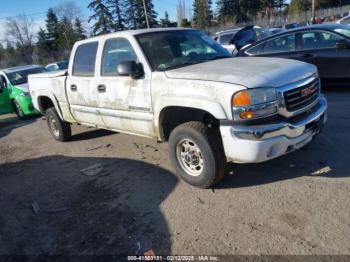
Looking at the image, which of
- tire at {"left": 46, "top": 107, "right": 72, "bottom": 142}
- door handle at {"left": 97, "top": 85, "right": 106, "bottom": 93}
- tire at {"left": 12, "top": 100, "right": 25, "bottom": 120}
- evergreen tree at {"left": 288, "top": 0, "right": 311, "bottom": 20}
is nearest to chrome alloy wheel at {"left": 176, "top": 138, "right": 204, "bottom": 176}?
door handle at {"left": 97, "top": 85, "right": 106, "bottom": 93}

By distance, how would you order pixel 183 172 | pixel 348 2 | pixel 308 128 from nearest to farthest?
1. pixel 308 128
2. pixel 183 172
3. pixel 348 2

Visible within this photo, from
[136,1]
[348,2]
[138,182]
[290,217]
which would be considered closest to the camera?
[290,217]

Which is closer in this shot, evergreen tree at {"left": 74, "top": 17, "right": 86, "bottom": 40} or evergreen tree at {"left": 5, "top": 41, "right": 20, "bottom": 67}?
evergreen tree at {"left": 5, "top": 41, "right": 20, "bottom": 67}

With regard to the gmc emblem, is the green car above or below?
below

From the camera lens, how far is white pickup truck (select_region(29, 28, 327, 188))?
11.6ft

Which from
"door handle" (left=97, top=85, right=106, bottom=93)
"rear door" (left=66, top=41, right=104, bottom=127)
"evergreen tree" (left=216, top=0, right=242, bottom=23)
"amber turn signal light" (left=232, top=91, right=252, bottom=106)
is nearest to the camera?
"amber turn signal light" (left=232, top=91, right=252, bottom=106)

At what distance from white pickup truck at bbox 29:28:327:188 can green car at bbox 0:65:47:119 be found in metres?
5.50

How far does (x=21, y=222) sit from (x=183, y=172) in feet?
6.61

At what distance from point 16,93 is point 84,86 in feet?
21.4

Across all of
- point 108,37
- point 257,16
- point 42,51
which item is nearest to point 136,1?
point 42,51

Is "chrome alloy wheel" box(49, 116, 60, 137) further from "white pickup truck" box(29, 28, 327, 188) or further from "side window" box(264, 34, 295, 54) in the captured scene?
"side window" box(264, 34, 295, 54)

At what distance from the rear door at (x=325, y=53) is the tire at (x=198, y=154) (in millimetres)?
4985

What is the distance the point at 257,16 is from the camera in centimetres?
6612

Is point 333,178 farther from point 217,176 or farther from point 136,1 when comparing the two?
point 136,1
